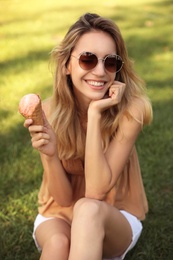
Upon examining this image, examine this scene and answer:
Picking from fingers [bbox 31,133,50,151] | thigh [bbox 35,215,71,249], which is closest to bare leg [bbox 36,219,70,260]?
thigh [bbox 35,215,71,249]

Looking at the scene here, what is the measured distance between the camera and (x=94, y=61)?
2.58m

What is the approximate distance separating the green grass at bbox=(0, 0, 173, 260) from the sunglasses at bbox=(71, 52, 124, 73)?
52.1 inches

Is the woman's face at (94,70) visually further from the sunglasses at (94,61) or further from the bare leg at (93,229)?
the bare leg at (93,229)

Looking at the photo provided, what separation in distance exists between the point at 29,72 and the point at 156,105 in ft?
6.14

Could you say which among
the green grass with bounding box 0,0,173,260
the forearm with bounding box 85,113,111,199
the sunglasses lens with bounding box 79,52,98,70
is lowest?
the green grass with bounding box 0,0,173,260

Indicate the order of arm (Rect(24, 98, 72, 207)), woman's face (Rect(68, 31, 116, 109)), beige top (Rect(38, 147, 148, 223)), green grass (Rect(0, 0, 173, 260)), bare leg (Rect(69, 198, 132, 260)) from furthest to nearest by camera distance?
green grass (Rect(0, 0, 173, 260)) < beige top (Rect(38, 147, 148, 223)) < woman's face (Rect(68, 31, 116, 109)) < arm (Rect(24, 98, 72, 207)) < bare leg (Rect(69, 198, 132, 260))

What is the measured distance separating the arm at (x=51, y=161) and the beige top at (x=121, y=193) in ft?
0.34

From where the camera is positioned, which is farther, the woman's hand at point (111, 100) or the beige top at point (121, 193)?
the beige top at point (121, 193)

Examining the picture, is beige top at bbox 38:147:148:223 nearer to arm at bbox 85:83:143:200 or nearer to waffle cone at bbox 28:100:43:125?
arm at bbox 85:83:143:200

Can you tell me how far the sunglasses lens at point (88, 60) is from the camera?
2.58 meters

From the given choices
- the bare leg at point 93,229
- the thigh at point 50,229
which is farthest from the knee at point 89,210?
the thigh at point 50,229

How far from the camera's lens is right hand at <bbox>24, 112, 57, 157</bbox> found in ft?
8.09

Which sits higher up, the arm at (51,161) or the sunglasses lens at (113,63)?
the sunglasses lens at (113,63)

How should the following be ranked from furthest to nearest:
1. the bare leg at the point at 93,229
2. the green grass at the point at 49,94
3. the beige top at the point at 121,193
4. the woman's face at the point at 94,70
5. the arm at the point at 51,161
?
the green grass at the point at 49,94
the beige top at the point at 121,193
the woman's face at the point at 94,70
the arm at the point at 51,161
the bare leg at the point at 93,229
